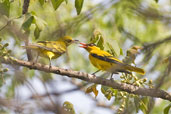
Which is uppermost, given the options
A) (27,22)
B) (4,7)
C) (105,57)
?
(105,57)

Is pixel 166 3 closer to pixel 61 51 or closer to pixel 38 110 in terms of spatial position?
pixel 61 51

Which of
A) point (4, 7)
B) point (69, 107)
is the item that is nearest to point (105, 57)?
point (69, 107)

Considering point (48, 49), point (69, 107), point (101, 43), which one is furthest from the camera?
point (48, 49)

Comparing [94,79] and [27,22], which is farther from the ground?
[27,22]

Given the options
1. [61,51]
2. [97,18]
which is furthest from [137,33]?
[61,51]

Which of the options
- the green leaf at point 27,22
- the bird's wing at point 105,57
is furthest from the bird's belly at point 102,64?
the green leaf at point 27,22

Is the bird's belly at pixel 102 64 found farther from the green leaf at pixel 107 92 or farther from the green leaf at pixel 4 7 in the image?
the green leaf at pixel 4 7

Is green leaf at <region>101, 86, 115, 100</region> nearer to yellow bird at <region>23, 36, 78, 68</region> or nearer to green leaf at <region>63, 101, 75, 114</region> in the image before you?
green leaf at <region>63, 101, 75, 114</region>

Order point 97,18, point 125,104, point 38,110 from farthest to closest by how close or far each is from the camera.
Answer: point 97,18 < point 125,104 < point 38,110

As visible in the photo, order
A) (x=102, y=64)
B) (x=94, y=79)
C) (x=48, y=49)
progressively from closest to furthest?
(x=94, y=79) → (x=48, y=49) → (x=102, y=64)

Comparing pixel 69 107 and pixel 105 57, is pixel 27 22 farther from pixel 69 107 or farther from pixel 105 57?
pixel 105 57

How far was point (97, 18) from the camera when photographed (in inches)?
354

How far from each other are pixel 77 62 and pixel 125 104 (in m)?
5.59

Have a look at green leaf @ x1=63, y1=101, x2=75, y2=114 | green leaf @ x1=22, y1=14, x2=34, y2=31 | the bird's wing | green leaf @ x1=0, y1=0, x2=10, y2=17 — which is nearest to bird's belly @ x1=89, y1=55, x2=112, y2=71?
the bird's wing
